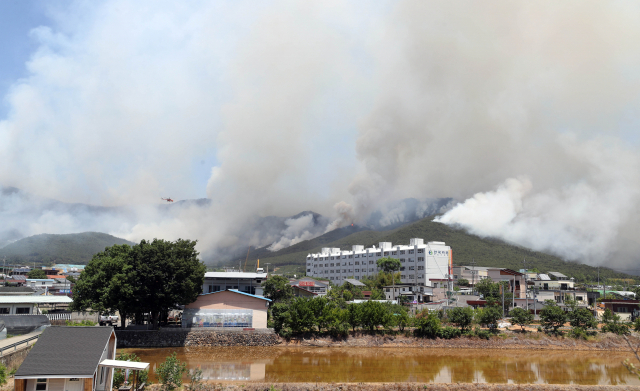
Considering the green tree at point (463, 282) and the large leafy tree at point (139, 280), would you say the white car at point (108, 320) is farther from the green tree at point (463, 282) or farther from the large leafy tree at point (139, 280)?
the green tree at point (463, 282)

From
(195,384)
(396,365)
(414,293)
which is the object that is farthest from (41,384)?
(414,293)

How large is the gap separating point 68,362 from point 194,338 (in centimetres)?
2359

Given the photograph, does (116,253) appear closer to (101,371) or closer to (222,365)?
(222,365)

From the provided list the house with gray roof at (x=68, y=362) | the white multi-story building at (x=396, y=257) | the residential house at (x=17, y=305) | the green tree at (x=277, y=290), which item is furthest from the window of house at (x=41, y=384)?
the white multi-story building at (x=396, y=257)

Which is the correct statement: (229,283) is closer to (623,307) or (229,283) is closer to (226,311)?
(226,311)

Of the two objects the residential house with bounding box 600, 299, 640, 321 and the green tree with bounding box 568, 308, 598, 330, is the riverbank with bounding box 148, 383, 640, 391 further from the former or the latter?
the residential house with bounding box 600, 299, 640, 321

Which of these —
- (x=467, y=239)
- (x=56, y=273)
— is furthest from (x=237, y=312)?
(x=467, y=239)

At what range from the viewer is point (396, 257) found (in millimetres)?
110688

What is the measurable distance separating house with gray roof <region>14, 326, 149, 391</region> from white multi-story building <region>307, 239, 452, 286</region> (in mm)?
69819

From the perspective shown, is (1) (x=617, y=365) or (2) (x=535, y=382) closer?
(2) (x=535, y=382)

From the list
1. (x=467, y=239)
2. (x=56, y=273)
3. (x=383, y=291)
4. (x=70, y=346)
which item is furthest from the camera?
(x=467, y=239)

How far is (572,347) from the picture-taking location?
161 feet

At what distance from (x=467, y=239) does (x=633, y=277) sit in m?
55.1

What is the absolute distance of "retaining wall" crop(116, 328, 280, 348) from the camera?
40469 mm
